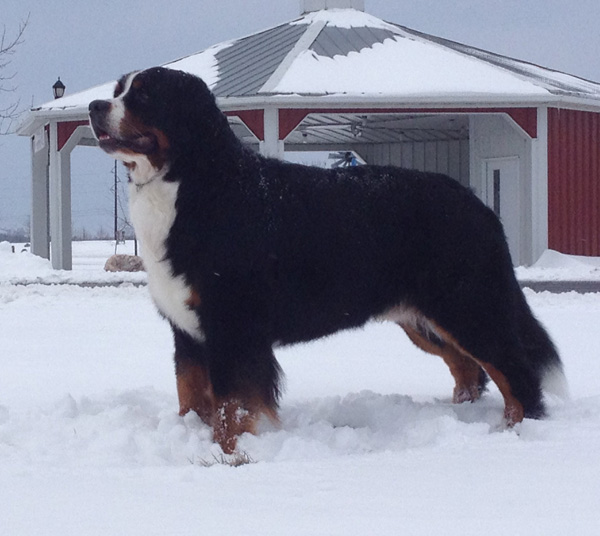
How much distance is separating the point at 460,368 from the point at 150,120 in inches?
93.2

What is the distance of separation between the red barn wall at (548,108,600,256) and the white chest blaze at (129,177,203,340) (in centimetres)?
1418

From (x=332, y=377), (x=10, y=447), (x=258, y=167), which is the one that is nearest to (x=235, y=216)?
(x=258, y=167)

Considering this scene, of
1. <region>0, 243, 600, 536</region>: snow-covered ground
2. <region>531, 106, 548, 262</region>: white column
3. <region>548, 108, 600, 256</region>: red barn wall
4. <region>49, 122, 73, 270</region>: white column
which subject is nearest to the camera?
<region>0, 243, 600, 536</region>: snow-covered ground

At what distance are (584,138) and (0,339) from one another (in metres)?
13.7

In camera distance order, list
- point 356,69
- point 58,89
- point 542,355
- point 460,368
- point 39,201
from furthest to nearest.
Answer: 1. point 39,201
2. point 58,89
3. point 356,69
4. point 460,368
5. point 542,355

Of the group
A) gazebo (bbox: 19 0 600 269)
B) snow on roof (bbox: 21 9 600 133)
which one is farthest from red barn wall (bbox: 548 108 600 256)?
snow on roof (bbox: 21 9 600 133)

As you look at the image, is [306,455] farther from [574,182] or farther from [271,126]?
[574,182]

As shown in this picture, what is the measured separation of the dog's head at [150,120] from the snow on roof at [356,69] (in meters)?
11.8

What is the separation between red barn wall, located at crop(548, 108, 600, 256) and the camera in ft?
56.1

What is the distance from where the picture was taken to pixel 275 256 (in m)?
4.09

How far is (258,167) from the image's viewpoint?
4199 mm

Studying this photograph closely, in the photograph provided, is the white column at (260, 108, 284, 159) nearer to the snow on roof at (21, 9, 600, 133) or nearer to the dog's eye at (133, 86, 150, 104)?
the snow on roof at (21, 9, 600, 133)

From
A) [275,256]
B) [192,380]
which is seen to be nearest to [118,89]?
[275,256]

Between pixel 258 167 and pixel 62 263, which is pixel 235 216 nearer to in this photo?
pixel 258 167
